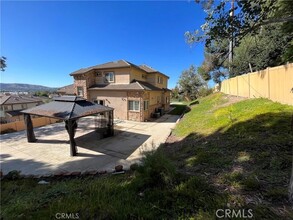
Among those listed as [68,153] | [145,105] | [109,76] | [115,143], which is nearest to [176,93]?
[109,76]

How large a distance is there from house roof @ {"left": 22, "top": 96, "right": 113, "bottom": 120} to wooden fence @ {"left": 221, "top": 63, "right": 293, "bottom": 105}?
1048 centimetres

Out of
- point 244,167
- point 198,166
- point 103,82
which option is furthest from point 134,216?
point 103,82

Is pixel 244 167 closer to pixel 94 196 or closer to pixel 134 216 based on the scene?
pixel 134 216

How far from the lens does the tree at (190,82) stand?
3759 centimetres

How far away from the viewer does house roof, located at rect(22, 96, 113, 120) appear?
8.75 metres

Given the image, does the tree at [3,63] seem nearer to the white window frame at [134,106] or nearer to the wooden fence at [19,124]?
the wooden fence at [19,124]

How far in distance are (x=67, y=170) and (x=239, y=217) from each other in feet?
21.5

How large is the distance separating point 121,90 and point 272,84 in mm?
13409

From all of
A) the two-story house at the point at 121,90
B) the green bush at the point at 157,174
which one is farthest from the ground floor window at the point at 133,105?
the green bush at the point at 157,174

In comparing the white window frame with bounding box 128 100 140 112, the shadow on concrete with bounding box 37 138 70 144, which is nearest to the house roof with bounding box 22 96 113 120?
the shadow on concrete with bounding box 37 138 70 144

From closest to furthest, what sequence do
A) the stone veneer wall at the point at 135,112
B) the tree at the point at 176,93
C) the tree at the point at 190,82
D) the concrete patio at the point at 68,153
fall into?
the concrete patio at the point at 68,153, the stone veneer wall at the point at 135,112, the tree at the point at 190,82, the tree at the point at 176,93

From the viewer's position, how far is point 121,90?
17594 millimetres

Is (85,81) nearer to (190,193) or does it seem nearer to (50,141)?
(50,141)

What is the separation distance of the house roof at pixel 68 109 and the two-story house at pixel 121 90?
6454 millimetres
